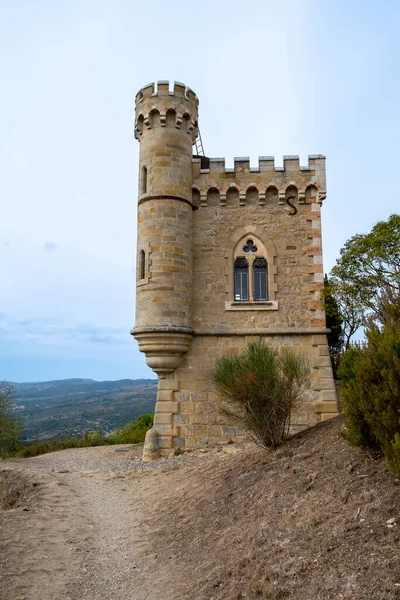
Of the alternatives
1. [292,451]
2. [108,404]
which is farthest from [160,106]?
[108,404]

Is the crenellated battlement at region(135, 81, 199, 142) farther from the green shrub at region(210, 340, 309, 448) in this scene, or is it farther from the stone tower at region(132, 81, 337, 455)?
the green shrub at region(210, 340, 309, 448)

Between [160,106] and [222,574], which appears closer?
[222,574]

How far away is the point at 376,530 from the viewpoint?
4.41 m

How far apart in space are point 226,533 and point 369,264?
7.85m

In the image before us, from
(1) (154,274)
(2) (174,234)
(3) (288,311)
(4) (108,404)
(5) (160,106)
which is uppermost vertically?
(5) (160,106)

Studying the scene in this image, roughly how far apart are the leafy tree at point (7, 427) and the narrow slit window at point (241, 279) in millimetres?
9158

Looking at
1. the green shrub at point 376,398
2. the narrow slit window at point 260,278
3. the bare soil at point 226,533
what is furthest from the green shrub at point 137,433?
the green shrub at point 376,398

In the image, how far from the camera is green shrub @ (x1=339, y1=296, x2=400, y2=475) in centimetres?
534

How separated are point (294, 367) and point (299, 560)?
4855mm

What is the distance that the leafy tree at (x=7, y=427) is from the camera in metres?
15.9

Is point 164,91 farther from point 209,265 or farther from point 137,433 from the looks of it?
point 137,433

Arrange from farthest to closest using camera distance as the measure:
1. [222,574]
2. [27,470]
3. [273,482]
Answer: [27,470] → [273,482] → [222,574]

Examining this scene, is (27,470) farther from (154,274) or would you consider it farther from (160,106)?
(160,106)

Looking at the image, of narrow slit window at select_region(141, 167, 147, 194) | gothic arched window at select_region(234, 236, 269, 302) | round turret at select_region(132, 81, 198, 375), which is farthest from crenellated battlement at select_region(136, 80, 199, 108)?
gothic arched window at select_region(234, 236, 269, 302)
